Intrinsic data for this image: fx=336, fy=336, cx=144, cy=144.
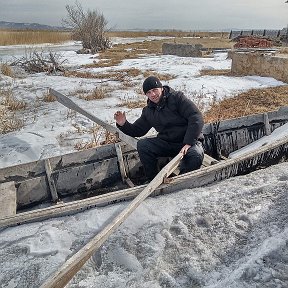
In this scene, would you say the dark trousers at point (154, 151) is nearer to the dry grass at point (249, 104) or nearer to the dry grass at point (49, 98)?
the dry grass at point (249, 104)

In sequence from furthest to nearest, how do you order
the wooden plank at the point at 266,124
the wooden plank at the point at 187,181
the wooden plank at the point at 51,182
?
the wooden plank at the point at 266,124 → the wooden plank at the point at 51,182 → the wooden plank at the point at 187,181

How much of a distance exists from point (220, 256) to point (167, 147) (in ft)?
→ 6.14

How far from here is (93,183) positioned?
15.1 ft

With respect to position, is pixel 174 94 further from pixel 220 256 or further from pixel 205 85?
pixel 205 85

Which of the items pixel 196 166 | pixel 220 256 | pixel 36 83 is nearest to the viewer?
pixel 220 256

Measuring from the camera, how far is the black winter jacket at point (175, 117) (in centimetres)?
414

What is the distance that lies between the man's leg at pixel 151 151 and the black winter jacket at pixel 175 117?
0.11m

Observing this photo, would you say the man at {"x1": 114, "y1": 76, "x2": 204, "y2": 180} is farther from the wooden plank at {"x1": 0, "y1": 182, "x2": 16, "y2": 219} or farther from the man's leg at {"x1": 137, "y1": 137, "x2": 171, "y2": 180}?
the wooden plank at {"x1": 0, "y1": 182, "x2": 16, "y2": 219}

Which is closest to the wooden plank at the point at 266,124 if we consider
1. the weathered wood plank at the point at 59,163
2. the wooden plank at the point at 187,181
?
the wooden plank at the point at 187,181

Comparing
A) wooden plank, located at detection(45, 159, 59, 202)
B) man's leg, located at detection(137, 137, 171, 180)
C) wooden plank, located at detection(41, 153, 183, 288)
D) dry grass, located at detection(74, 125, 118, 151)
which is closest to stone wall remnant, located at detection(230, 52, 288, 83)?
dry grass, located at detection(74, 125, 118, 151)

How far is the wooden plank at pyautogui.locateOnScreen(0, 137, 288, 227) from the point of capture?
3178 millimetres

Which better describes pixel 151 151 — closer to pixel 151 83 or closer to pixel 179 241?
pixel 151 83

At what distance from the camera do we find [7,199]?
3.69 m

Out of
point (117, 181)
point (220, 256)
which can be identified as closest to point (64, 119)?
point (117, 181)
